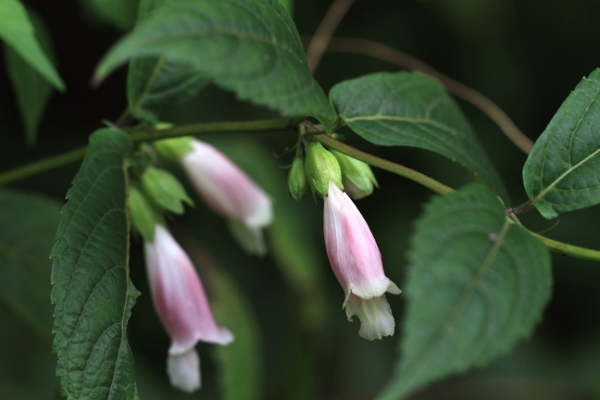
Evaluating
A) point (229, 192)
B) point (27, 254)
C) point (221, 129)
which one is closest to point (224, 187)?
point (229, 192)

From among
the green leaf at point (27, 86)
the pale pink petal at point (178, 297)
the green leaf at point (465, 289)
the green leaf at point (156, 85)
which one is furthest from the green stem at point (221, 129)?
the green leaf at point (27, 86)

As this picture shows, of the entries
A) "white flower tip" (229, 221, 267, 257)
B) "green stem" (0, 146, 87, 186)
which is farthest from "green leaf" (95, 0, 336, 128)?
"white flower tip" (229, 221, 267, 257)

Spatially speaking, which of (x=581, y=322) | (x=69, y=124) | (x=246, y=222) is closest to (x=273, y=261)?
(x=69, y=124)

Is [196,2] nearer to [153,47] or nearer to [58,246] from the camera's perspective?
[153,47]

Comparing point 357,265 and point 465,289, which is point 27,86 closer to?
point 357,265

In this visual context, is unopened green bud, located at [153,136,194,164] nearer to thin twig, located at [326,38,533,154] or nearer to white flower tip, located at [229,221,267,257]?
white flower tip, located at [229,221,267,257]

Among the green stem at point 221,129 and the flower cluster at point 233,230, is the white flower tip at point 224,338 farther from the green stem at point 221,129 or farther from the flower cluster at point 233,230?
the green stem at point 221,129
